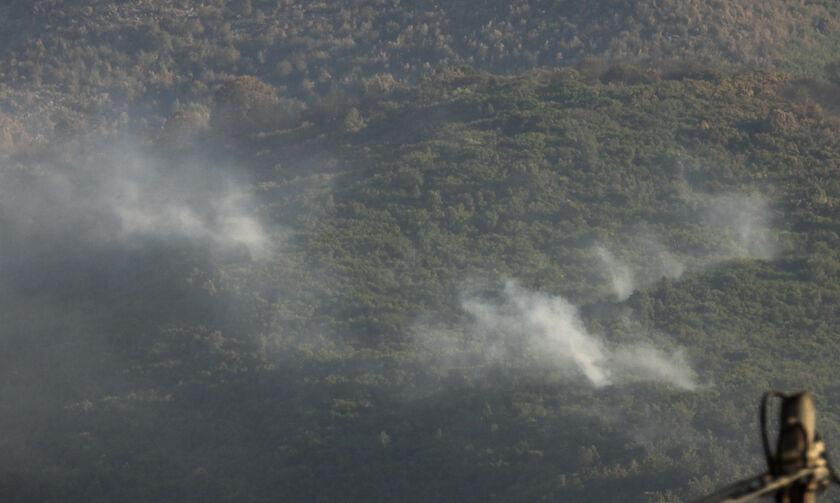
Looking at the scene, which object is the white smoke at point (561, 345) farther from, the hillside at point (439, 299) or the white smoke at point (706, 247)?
the white smoke at point (706, 247)

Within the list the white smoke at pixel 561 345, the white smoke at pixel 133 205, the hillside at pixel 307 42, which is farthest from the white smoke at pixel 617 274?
the hillside at pixel 307 42

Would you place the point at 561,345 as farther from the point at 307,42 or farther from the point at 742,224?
the point at 307,42

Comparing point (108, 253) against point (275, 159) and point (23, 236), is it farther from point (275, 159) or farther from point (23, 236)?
point (275, 159)

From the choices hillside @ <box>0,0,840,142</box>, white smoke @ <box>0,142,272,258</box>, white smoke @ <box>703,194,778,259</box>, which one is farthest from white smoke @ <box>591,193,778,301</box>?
hillside @ <box>0,0,840,142</box>

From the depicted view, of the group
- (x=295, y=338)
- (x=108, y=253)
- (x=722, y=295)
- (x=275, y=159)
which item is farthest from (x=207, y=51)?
(x=722, y=295)

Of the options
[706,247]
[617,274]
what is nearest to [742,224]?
[706,247]

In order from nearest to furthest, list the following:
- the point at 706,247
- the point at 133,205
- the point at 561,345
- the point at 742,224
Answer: the point at 561,345
the point at 706,247
the point at 742,224
the point at 133,205
